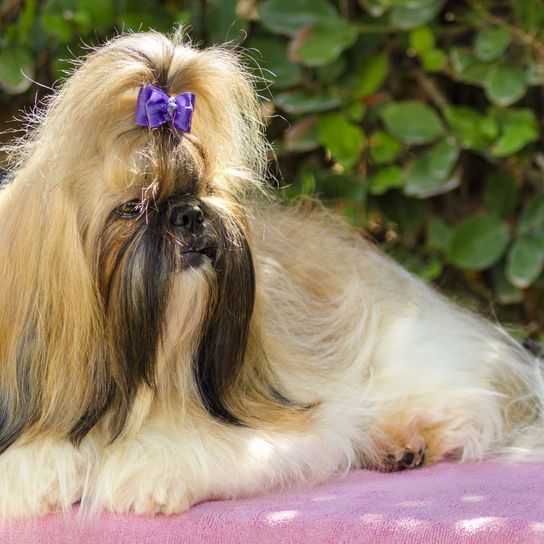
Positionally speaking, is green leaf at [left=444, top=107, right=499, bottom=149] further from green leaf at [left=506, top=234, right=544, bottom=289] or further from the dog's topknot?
the dog's topknot

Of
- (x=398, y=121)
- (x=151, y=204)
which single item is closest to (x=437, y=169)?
(x=398, y=121)

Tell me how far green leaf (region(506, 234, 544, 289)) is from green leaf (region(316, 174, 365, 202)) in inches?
19.4

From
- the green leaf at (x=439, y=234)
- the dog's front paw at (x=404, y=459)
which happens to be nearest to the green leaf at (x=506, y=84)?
the green leaf at (x=439, y=234)

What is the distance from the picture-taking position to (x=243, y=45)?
344cm

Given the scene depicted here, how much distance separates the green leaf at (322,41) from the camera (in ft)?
10.3

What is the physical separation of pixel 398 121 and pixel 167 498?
1679 millimetres

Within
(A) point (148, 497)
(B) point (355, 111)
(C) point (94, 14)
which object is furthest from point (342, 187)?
(A) point (148, 497)

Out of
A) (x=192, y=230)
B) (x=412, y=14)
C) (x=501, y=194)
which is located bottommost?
(x=501, y=194)

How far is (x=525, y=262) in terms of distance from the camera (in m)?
3.24

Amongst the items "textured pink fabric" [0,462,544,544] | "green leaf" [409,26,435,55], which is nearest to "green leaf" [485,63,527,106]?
"green leaf" [409,26,435,55]

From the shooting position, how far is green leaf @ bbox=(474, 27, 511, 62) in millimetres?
3164

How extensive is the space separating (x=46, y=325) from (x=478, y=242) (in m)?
1.67

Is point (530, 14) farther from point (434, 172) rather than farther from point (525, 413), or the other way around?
point (525, 413)

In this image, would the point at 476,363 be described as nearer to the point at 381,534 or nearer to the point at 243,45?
the point at 381,534
